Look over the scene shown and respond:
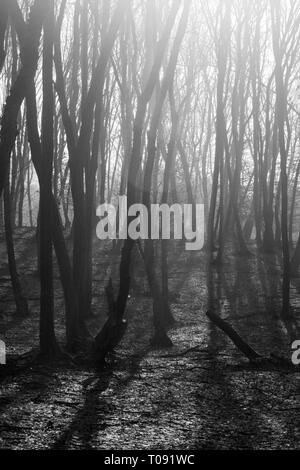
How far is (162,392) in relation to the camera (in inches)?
164

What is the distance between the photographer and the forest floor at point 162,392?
3258 millimetres

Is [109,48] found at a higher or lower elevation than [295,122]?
lower

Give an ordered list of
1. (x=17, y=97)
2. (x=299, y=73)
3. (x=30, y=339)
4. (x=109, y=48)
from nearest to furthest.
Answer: (x=17, y=97) < (x=109, y=48) < (x=30, y=339) < (x=299, y=73)

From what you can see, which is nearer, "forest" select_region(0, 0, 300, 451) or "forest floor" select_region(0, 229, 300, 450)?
"forest floor" select_region(0, 229, 300, 450)

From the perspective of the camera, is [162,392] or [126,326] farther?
[126,326]

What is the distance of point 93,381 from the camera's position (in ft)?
14.4

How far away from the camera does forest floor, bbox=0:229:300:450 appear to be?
10.7 ft

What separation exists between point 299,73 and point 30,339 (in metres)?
8.88

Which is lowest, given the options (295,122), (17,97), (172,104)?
(17,97)

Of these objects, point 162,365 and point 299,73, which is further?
point 299,73

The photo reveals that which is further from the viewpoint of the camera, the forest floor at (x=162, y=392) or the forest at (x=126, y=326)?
the forest at (x=126, y=326)

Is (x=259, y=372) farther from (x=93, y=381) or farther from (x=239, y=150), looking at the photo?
(x=239, y=150)

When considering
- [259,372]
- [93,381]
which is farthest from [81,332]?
[259,372]

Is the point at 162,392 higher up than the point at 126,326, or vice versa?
the point at 126,326
